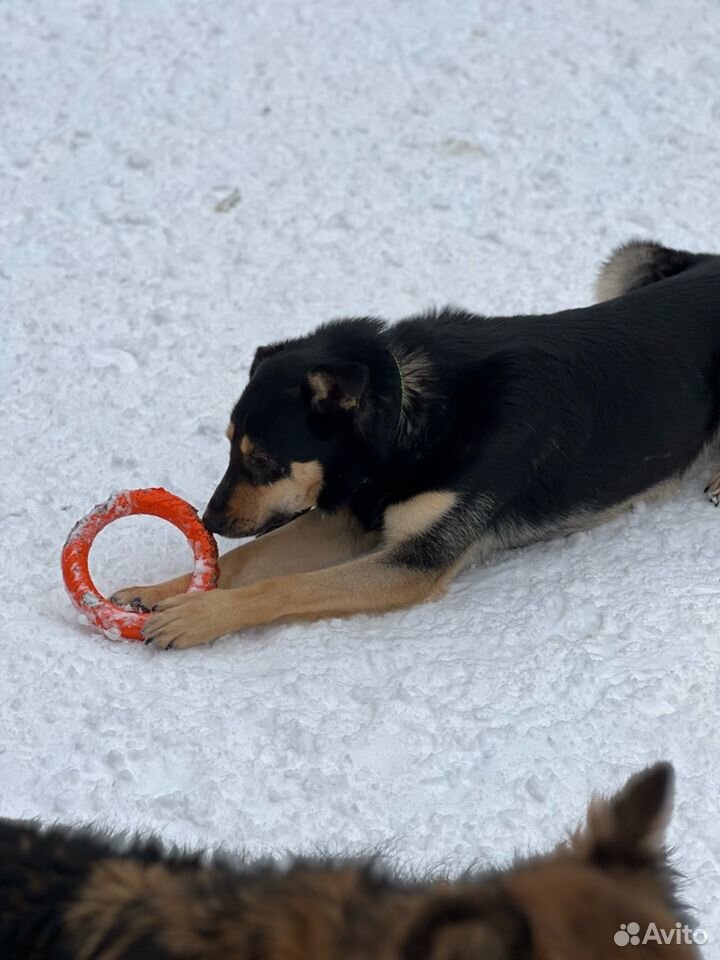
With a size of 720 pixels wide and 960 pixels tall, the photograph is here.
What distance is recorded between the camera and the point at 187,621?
16.8 ft

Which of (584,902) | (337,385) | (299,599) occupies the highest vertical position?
(337,385)

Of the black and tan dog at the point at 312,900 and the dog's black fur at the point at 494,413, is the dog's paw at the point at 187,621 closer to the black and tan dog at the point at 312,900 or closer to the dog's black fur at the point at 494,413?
the dog's black fur at the point at 494,413

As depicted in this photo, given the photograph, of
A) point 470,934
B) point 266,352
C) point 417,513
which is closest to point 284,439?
point 266,352

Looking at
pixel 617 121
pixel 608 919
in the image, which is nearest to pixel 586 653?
pixel 608 919

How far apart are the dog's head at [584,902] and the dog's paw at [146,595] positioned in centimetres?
284

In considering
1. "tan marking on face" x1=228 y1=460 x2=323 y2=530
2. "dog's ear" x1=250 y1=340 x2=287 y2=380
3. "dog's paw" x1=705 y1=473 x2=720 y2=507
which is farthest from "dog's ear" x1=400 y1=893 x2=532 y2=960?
"dog's paw" x1=705 y1=473 x2=720 y2=507

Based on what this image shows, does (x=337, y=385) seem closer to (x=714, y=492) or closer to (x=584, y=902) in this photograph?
(x=714, y=492)

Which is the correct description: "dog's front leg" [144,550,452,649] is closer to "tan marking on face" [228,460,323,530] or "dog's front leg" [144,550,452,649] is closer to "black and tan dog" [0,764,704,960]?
"tan marking on face" [228,460,323,530]

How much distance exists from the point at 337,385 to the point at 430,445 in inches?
24.1

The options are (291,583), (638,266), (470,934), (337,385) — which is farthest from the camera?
(638,266)

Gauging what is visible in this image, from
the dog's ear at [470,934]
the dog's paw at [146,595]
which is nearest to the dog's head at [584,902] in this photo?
the dog's ear at [470,934]

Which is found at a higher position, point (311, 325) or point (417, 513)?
point (311, 325)

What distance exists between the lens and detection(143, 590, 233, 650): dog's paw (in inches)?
200

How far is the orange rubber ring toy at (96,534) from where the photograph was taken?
506 cm
